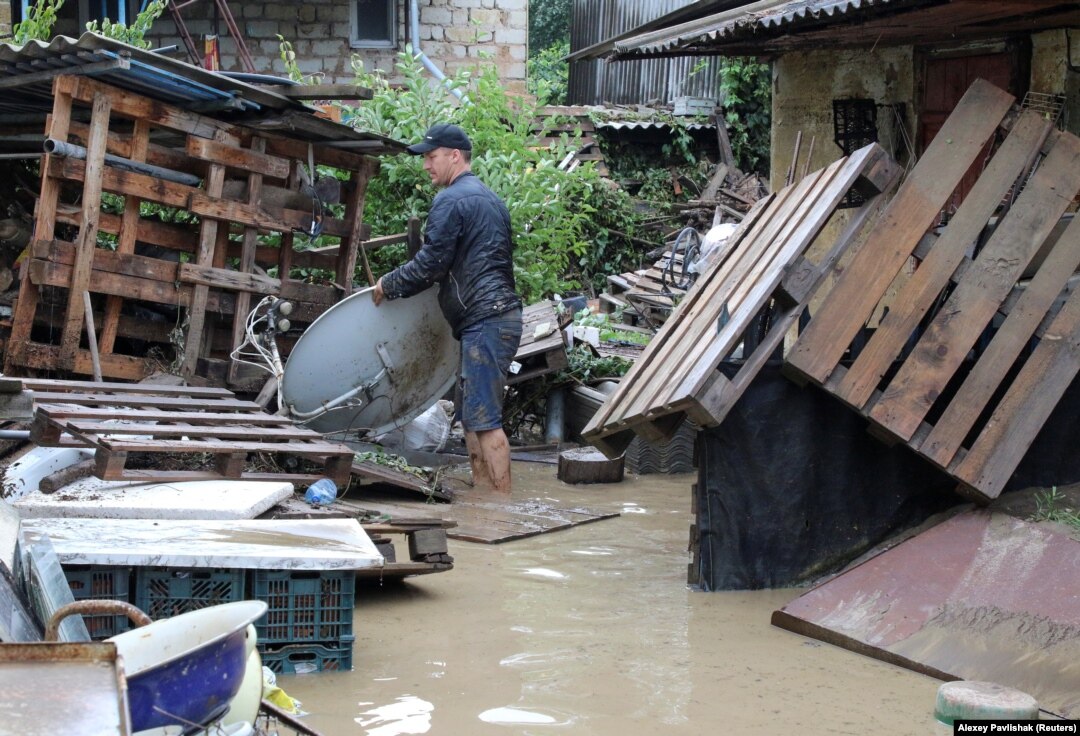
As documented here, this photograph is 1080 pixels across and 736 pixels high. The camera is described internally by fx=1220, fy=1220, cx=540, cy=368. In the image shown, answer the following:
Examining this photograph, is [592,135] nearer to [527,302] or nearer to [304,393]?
[527,302]

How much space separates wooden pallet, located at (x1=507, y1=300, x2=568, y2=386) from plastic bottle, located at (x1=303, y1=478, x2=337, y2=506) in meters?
3.57

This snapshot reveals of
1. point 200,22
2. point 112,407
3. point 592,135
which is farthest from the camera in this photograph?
point 592,135

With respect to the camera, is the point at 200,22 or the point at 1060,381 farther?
the point at 200,22

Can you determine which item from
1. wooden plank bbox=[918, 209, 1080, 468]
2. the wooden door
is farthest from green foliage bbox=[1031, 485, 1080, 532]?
the wooden door

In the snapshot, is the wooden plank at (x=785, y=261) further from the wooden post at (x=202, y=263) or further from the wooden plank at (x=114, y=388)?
the wooden post at (x=202, y=263)

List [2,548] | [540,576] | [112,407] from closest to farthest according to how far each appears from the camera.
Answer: [2,548] → [540,576] → [112,407]

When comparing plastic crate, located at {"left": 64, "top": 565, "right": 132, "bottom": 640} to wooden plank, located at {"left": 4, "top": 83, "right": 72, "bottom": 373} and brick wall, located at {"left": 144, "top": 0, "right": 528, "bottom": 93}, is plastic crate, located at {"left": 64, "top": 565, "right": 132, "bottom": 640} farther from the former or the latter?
brick wall, located at {"left": 144, "top": 0, "right": 528, "bottom": 93}

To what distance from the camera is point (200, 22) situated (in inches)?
709

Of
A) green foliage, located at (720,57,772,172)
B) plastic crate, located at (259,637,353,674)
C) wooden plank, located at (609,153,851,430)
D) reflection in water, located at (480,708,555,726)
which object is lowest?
reflection in water, located at (480,708,555,726)

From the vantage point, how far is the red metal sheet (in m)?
4.27

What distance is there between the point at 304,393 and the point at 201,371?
0.95 metres

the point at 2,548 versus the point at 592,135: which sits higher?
the point at 592,135

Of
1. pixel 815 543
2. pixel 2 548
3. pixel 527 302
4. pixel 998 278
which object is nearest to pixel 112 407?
pixel 2 548

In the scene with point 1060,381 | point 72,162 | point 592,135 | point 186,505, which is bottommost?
point 186,505
